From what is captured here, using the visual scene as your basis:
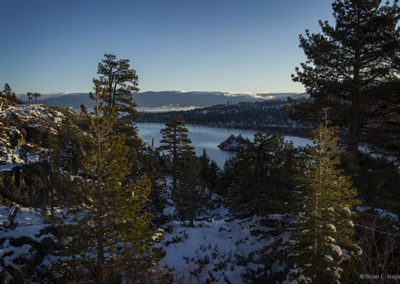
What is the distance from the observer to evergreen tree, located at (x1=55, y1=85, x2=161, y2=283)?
520 centimetres

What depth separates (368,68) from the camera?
10805 millimetres

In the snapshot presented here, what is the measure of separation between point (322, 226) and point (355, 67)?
10077mm

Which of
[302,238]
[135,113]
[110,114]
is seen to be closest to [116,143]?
[110,114]

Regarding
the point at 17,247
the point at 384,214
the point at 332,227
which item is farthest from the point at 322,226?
the point at 17,247

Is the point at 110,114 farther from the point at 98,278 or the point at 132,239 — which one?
the point at 98,278

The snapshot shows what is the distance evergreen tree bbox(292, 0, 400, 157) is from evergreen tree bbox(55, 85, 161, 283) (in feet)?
34.1

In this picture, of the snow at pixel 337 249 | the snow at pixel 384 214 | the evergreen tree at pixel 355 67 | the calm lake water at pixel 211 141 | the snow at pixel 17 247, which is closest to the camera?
the snow at pixel 337 249

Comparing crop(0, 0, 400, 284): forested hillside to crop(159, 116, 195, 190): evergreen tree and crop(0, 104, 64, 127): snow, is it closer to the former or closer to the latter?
crop(0, 104, 64, 127): snow

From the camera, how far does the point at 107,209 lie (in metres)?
5.48

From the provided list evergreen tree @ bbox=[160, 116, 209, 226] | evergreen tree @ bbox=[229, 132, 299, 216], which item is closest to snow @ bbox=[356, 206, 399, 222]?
evergreen tree @ bbox=[229, 132, 299, 216]

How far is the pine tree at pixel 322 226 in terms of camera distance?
447cm

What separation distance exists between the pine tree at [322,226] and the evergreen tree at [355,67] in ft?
22.1

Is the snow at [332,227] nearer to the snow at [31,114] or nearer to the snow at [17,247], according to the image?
the snow at [17,247]

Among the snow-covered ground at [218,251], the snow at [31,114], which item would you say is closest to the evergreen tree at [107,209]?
the snow-covered ground at [218,251]
